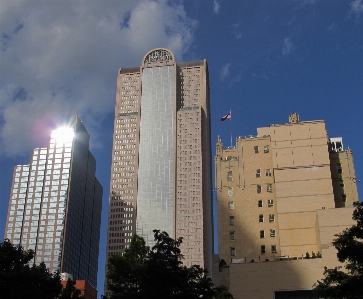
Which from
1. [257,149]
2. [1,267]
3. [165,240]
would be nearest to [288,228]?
[257,149]

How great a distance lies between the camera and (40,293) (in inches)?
2185

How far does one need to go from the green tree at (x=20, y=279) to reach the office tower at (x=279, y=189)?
41.3 metres

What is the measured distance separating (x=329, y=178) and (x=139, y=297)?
5702 cm

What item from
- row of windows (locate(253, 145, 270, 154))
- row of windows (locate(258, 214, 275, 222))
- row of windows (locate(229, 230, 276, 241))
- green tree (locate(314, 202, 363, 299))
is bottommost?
green tree (locate(314, 202, 363, 299))

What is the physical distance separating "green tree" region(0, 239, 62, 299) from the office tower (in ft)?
136

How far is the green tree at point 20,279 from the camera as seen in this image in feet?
177

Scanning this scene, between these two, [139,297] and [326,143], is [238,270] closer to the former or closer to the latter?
[326,143]

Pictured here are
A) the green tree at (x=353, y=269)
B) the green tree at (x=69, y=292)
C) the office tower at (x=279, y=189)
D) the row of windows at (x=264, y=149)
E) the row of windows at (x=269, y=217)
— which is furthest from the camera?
the row of windows at (x=264, y=149)

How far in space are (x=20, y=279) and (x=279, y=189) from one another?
179 ft

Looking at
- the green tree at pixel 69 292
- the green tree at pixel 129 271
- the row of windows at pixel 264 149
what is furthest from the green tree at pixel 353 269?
the row of windows at pixel 264 149

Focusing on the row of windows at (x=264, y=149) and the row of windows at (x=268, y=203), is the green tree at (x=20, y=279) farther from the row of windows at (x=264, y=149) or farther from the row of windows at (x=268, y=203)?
the row of windows at (x=264, y=149)

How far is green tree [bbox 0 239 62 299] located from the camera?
5394 centimetres

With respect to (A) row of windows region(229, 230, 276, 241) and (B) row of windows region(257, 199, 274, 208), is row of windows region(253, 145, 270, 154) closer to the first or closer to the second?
(B) row of windows region(257, 199, 274, 208)

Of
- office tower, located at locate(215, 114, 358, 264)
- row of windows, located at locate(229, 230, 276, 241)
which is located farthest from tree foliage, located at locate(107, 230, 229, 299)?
row of windows, located at locate(229, 230, 276, 241)
